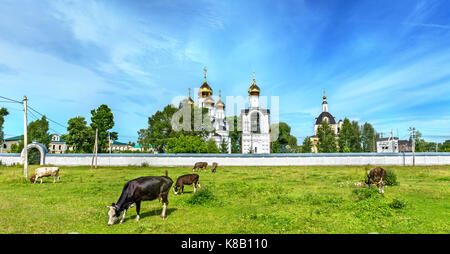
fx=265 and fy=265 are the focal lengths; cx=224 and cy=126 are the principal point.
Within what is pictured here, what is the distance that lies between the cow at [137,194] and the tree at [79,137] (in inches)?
2015

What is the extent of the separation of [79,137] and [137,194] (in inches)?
2070

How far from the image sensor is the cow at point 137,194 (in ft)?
27.8

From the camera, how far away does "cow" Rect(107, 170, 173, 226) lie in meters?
8.47

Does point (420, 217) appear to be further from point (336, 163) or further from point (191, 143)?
point (191, 143)

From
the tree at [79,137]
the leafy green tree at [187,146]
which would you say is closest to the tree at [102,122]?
the tree at [79,137]

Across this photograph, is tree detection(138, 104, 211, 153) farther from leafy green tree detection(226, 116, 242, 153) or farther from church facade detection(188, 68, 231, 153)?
church facade detection(188, 68, 231, 153)

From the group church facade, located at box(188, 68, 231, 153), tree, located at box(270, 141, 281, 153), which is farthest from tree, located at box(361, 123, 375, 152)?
church facade, located at box(188, 68, 231, 153)

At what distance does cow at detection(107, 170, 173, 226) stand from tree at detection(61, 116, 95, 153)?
51.2 metres

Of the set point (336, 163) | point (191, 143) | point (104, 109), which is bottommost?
point (336, 163)

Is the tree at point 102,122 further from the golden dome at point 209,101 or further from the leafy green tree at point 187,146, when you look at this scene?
the golden dome at point 209,101

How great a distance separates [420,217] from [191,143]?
38174 mm
